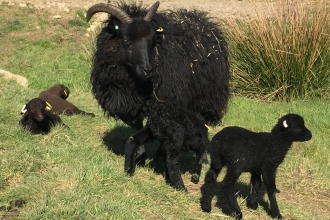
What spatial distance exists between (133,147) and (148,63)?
3.32 ft

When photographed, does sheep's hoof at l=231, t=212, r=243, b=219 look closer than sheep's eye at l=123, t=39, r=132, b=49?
Yes

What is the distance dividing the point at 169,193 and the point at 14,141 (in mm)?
2226

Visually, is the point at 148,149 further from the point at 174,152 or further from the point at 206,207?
the point at 206,207

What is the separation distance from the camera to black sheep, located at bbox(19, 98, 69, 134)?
22.8 feet

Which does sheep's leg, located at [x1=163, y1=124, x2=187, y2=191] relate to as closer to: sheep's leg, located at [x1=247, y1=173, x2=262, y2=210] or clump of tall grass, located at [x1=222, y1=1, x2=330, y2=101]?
sheep's leg, located at [x1=247, y1=173, x2=262, y2=210]

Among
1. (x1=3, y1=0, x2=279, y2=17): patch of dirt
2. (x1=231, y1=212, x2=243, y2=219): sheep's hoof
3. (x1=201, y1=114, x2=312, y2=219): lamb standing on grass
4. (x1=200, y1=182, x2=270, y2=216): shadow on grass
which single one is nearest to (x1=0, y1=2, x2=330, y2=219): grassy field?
(x1=200, y1=182, x2=270, y2=216): shadow on grass

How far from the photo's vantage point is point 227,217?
4.89 metres

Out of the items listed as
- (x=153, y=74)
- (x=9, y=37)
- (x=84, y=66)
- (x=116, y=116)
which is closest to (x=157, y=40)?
(x=153, y=74)

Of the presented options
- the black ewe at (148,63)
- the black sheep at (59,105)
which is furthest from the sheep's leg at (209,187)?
the black sheep at (59,105)

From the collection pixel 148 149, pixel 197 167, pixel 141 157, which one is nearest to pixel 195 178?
pixel 197 167

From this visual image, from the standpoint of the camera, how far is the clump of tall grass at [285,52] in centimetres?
968

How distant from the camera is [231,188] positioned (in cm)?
486

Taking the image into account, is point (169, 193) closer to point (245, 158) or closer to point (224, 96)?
point (245, 158)

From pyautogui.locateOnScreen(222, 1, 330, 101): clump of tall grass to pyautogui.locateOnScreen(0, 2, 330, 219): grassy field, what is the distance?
0.40 m
